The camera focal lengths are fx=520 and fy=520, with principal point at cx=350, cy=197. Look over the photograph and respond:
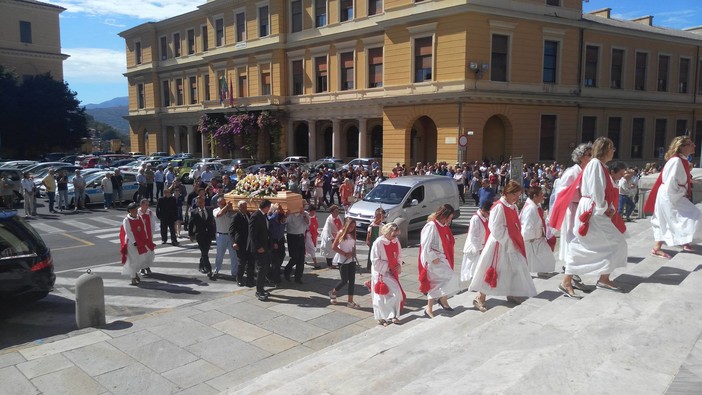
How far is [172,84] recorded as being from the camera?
55.1m

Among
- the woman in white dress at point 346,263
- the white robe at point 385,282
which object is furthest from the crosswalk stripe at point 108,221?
the white robe at point 385,282

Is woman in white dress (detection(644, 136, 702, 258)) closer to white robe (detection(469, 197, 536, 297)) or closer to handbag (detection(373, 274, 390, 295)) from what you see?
white robe (detection(469, 197, 536, 297))

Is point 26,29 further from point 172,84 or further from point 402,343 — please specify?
point 402,343

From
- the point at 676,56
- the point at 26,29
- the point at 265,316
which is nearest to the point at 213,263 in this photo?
the point at 265,316

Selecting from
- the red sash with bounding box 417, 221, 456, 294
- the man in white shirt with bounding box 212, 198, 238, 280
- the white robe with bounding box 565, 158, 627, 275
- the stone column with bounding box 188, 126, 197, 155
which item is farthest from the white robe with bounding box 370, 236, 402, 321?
the stone column with bounding box 188, 126, 197, 155

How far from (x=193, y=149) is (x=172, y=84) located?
7.83m

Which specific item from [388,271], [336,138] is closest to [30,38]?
[336,138]

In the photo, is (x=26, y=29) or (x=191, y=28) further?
(x=26, y=29)

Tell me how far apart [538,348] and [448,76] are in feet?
87.5

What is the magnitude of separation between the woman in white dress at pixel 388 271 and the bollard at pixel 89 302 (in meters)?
4.29

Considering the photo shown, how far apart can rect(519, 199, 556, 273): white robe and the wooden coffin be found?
15.7ft

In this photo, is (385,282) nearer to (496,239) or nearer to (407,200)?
(496,239)

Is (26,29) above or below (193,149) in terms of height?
above

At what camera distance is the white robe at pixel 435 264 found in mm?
7547
